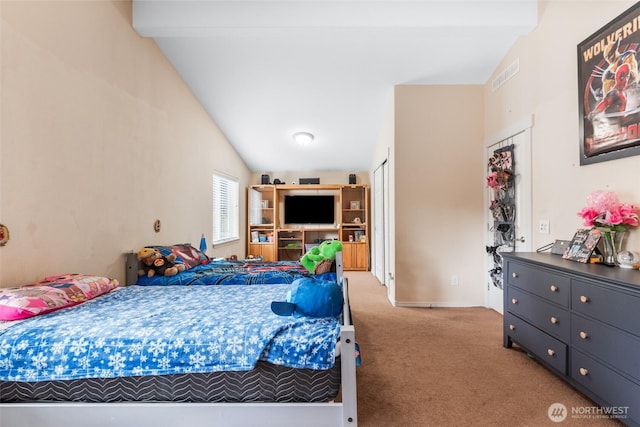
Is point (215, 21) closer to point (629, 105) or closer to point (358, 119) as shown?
point (358, 119)

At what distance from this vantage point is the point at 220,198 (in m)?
5.16

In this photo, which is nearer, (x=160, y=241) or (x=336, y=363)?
(x=336, y=363)

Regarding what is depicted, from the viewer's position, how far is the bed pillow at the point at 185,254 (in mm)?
3019

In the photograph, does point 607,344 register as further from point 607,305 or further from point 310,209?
point 310,209

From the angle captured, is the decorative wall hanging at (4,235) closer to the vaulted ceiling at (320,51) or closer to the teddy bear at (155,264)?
the teddy bear at (155,264)

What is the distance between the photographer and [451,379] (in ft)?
6.92

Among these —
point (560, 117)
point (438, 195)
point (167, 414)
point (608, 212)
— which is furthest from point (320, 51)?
point (167, 414)

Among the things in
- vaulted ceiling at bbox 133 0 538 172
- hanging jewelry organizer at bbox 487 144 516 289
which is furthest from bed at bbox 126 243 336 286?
vaulted ceiling at bbox 133 0 538 172

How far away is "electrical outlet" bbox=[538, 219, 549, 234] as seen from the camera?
8.79 ft

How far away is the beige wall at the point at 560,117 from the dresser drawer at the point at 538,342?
764 mm

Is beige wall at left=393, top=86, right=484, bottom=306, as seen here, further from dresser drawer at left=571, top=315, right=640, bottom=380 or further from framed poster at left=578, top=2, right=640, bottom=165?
dresser drawer at left=571, top=315, right=640, bottom=380

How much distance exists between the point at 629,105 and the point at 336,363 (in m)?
2.34

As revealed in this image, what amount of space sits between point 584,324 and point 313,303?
1.55 meters

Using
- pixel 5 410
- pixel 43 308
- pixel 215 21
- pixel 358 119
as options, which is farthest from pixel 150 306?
pixel 358 119
